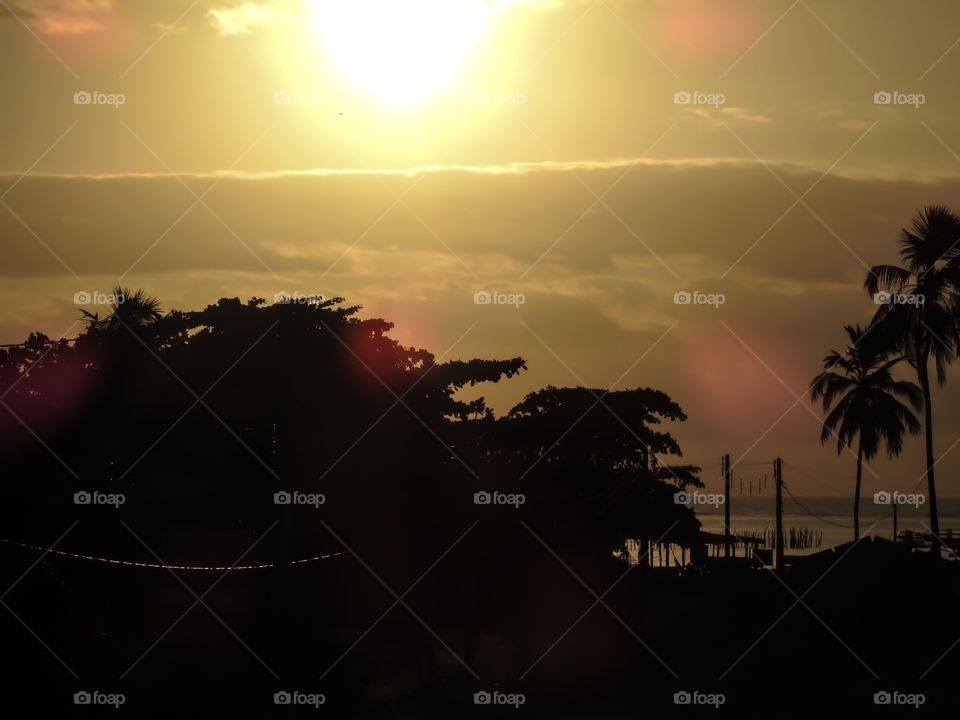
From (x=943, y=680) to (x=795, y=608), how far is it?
5.95 metres

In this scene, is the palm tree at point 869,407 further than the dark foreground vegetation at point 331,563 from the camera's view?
Yes

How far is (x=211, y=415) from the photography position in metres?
27.9

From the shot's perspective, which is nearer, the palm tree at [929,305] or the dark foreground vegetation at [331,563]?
the dark foreground vegetation at [331,563]

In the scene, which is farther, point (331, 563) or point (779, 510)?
point (779, 510)

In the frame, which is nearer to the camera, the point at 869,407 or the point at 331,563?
the point at 331,563

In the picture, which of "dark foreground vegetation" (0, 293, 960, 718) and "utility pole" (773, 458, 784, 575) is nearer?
"dark foreground vegetation" (0, 293, 960, 718)

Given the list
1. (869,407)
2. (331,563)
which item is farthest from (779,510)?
(331,563)

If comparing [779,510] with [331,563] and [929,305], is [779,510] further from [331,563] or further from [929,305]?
[331,563]

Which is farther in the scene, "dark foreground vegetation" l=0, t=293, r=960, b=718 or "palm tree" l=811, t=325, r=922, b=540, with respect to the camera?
"palm tree" l=811, t=325, r=922, b=540

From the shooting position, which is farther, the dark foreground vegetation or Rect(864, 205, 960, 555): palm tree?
Rect(864, 205, 960, 555): palm tree

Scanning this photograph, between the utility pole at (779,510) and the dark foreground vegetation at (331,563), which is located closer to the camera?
the dark foreground vegetation at (331,563)

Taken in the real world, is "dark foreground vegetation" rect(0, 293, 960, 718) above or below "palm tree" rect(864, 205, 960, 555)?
below

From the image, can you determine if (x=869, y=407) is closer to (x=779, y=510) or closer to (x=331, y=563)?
(x=779, y=510)

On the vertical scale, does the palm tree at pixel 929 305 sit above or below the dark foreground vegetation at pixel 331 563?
above
